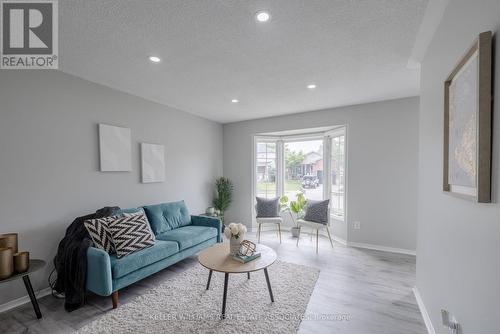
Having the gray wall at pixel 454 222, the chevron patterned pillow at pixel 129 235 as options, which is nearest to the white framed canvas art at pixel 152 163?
the chevron patterned pillow at pixel 129 235

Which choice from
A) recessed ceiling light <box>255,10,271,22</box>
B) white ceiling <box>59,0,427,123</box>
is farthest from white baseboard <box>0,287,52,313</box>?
recessed ceiling light <box>255,10,271,22</box>

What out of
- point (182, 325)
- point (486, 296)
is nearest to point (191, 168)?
point (182, 325)

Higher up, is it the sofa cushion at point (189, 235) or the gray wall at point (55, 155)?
the gray wall at point (55, 155)

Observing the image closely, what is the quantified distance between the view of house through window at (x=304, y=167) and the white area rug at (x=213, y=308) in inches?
82.0

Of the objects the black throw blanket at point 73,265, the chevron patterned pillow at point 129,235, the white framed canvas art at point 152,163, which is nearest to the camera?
the black throw blanket at point 73,265

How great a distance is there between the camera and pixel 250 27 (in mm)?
1753

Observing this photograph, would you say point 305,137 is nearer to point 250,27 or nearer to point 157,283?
point 250,27

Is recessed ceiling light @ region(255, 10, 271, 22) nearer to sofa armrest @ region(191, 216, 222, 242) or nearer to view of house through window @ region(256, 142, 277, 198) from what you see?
sofa armrest @ region(191, 216, 222, 242)

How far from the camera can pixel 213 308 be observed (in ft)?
6.97

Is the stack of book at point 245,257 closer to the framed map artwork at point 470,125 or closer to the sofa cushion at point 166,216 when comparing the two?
the sofa cushion at point 166,216

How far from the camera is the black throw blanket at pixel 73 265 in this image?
2.12 metres

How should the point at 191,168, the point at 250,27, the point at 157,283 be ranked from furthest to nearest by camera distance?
1. the point at 191,168
2. the point at 157,283
3. the point at 250,27

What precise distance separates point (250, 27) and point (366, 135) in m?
2.93

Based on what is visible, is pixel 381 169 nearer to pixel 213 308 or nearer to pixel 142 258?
pixel 213 308
